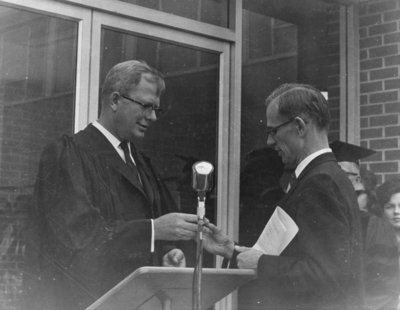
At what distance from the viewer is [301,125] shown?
152 inches

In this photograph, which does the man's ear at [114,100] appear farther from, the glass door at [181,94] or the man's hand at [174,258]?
the glass door at [181,94]

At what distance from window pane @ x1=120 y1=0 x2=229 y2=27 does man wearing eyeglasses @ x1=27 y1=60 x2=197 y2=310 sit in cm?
141

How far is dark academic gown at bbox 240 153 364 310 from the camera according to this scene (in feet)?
11.6

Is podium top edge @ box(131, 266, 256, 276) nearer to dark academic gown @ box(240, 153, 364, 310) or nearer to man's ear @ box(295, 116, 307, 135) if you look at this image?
dark academic gown @ box(240, 153, 364, 310)

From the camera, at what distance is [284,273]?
11.8ft

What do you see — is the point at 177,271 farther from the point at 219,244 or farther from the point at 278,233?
the point at 219,244

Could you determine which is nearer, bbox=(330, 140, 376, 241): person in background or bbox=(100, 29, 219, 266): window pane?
bbox=(330, 140, 376, 241): person in background

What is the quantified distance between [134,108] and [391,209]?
215 centimetres

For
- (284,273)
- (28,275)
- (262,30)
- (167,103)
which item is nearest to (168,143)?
(167,103)

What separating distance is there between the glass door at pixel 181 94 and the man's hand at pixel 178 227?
66.8 inches

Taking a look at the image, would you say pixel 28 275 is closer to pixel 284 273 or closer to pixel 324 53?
pixel 284 273

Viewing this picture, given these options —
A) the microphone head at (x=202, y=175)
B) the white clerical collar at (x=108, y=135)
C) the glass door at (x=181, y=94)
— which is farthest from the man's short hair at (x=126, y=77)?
the microphone head at (x=202, y=175)

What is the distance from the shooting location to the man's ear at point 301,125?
3848mm

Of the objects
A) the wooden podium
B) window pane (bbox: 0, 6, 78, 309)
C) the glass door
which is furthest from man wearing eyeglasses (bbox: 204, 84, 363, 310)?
the glass door
